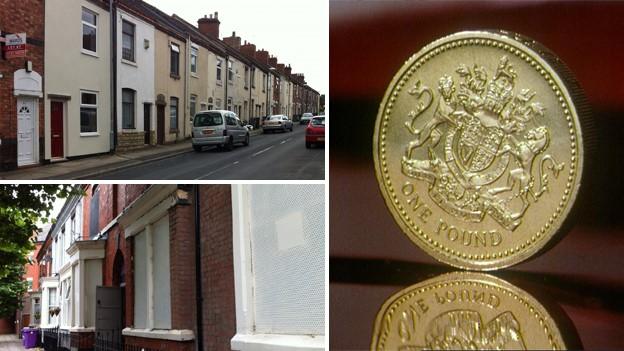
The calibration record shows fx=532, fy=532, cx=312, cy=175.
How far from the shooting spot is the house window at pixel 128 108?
4.54m

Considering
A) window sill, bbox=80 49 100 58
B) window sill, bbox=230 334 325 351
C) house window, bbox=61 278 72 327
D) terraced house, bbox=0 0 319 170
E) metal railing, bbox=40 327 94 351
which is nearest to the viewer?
window sill, bbox=230 334 325 351

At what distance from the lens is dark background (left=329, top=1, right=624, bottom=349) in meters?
1.13

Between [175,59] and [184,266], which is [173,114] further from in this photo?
[184,266]

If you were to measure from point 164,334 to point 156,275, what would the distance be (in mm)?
616

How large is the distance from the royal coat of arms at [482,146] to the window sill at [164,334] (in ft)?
6.97

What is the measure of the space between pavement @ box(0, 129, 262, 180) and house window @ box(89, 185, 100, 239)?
3.40 feet

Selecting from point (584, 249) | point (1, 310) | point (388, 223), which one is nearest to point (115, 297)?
point (388, 223)

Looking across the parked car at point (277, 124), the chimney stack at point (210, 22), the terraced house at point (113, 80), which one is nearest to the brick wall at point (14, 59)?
the terraced house at point (113, 80)

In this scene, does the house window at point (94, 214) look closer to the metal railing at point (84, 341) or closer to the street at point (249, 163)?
the metal railing at point (84, 341)

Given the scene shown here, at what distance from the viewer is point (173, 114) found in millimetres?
4230

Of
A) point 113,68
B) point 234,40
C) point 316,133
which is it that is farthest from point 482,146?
point 113,68

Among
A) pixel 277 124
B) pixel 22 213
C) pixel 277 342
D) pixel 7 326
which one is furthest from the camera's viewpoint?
pixel 7 326

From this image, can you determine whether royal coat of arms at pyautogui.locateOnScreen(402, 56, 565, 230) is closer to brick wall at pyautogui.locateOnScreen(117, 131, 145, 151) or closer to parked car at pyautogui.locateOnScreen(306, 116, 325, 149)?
parked car at pyautogui.locateOnScreen(306, 116, 325, 149)

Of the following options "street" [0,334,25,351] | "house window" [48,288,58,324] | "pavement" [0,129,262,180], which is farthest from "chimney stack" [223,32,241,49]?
"street" [0,334,25,351]
